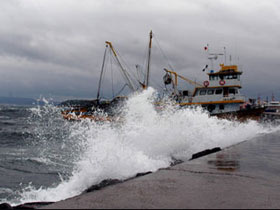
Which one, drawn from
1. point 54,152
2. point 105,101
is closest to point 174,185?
point 54,152

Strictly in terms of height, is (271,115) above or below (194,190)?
above

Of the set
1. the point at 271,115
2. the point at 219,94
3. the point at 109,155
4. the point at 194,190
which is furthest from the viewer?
the point at 271,115

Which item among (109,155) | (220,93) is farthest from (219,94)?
(109,155)

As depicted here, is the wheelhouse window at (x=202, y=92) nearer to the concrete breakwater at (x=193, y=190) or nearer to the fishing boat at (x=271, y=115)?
the fishing boat at (x=271, y=115)

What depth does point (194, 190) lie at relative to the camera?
2.96 meters

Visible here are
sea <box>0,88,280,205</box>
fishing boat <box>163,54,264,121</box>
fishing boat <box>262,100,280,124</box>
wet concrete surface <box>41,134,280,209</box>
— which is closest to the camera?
wet concrete surface <box>41,134,280,209</box>

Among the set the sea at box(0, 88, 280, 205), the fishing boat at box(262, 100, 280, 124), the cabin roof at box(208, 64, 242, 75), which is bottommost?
the sea at box(0, 88, 280, 205)

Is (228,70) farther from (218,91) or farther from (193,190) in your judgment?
(193,190)

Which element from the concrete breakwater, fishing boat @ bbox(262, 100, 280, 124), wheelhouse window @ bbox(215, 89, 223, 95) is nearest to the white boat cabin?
wheelhouse window @ bbox(215, 89, 223, 95)

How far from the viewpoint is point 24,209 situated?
300 centimetres

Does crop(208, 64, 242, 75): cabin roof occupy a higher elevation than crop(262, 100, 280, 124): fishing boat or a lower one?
higher

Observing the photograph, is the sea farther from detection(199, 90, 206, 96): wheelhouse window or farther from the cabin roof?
the cabin roof

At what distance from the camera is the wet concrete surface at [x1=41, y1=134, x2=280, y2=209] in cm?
247

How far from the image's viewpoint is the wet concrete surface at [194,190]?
8.12 feet
